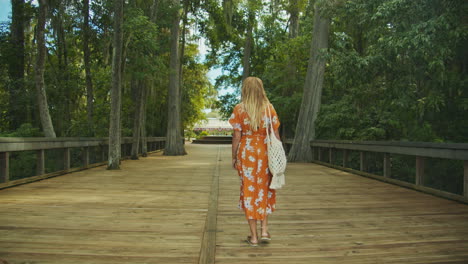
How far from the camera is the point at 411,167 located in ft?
28.0

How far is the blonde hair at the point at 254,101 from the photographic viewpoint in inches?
119

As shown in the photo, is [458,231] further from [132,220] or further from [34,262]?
[34,262]

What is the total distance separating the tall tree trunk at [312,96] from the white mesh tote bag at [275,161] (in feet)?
29.9

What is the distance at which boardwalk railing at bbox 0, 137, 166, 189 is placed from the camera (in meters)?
5.63

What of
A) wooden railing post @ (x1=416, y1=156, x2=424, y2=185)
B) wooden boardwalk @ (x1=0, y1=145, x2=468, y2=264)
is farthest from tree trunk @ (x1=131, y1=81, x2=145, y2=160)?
wooden railing post @ (x1=416, y1=156, x2=424, y2=185)

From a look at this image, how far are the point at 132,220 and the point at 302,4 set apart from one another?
523 inches

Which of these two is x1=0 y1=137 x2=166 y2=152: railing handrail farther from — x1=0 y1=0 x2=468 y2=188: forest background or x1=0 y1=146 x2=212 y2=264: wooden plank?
x1=0 y1=0 x2=468 y2=188: forest background

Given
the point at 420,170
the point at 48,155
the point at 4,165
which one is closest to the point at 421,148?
the point at 420,170

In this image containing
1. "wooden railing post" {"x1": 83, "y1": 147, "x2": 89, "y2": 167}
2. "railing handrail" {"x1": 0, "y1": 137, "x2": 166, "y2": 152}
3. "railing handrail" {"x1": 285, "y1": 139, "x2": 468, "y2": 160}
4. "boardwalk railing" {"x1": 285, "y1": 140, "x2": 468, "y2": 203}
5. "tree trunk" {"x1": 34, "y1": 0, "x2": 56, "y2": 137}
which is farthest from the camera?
"tree trunk" {"x1": 34, "y1": 0, "x2": 56, "y2": 137}

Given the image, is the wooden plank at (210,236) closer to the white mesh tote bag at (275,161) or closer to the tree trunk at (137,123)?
the white mesh tote bag at (275,161)

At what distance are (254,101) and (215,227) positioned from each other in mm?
1355

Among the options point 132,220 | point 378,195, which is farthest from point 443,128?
point 132,220

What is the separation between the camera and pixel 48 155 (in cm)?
907

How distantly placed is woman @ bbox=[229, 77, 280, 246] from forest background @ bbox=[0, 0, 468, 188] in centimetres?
334
